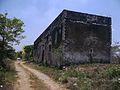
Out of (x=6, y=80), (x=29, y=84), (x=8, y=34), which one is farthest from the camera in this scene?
(x=8, y=34)

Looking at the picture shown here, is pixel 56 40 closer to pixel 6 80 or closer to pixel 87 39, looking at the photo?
pixel 87 39

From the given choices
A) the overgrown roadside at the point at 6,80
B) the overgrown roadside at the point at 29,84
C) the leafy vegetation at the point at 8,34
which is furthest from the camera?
the leafy vegetation at the point at 8,34

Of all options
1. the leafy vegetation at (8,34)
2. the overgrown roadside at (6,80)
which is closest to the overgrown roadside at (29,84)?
the overgrown roadside at (6,80)

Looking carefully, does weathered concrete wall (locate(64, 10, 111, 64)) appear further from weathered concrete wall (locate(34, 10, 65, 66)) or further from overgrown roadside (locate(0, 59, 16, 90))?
overgrown roadside (locate(0, 59, 16, 90))

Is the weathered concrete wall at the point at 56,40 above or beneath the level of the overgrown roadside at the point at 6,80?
above

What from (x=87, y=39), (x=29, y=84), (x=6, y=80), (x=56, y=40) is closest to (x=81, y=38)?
(x=87, y=39)

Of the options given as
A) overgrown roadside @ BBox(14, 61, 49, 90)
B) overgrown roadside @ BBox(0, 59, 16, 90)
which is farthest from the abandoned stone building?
overgrown roadside @ BBox(14, 61, 49, 90)

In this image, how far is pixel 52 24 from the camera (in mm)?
27938

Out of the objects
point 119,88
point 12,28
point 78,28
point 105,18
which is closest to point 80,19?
point 78,28

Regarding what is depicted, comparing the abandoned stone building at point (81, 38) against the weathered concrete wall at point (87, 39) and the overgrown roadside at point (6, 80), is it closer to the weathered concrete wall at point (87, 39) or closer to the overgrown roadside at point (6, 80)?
the weathered concrete wall at point (87, 39)

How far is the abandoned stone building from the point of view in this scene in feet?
73.6

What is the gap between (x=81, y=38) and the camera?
23.1m

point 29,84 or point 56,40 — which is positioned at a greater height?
point 56,40

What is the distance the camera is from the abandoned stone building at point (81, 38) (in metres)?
22.4
